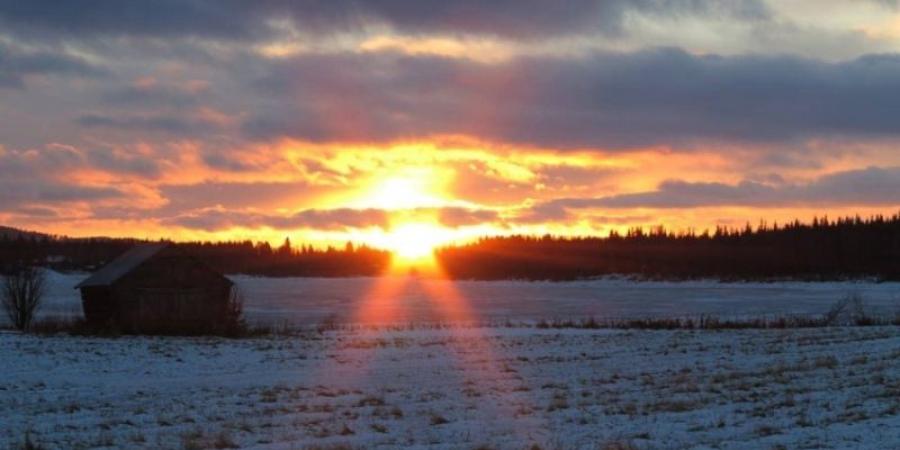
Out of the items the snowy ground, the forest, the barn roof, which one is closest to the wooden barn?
the barn roof

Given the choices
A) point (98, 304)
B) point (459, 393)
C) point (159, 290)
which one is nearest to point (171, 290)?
point (159, 290)

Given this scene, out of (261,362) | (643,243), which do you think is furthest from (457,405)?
(643,243)

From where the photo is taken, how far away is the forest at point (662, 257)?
134250 mm

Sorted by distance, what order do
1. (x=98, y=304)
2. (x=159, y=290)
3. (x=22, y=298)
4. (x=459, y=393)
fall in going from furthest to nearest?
(x=22, y=298), (x=98, y=304), (x=159, y=290), (x=459, y=393)

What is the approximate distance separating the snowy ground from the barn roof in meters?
10.7

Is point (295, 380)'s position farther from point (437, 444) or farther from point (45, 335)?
point (45, 335)

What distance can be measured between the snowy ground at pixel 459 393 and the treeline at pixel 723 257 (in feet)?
324

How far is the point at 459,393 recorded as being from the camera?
19.5m

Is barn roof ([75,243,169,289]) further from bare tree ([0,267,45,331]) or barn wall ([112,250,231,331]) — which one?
bare tree ([0,267,45,331])

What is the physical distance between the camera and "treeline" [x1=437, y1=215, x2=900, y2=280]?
438ft

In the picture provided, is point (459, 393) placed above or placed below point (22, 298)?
below

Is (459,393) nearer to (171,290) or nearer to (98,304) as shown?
(171,290)

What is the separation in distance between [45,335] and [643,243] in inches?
6075

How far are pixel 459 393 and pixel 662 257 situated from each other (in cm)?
14703
